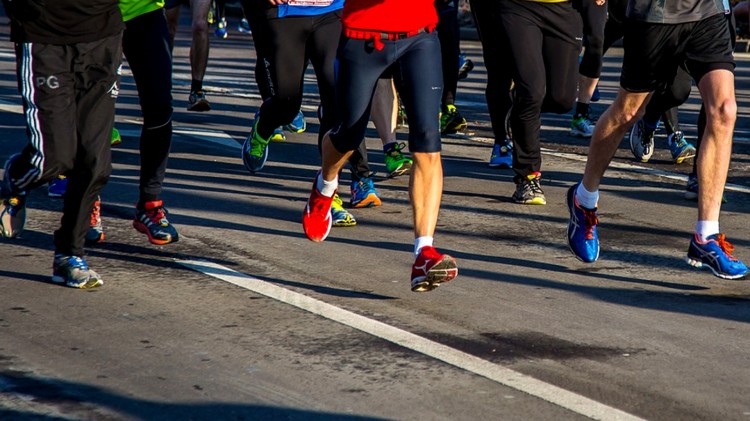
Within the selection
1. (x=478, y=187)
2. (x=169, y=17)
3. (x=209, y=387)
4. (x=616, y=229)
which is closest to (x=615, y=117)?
(x=616, y=229)

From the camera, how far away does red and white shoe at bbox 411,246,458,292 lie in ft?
18.8

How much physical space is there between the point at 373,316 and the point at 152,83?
2055 mm

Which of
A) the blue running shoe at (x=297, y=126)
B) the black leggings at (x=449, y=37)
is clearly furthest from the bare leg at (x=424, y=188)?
the blue running shoe at (x=297, y=126)

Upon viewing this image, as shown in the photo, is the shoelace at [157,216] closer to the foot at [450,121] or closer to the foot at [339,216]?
the foot at [339,216]

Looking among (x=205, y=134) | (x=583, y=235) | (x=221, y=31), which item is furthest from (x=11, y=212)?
(x=221, y=31)

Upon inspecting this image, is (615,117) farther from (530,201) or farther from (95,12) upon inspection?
(95,12)

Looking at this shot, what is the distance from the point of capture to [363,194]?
8203mm

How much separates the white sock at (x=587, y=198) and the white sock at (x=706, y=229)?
0.63 metres

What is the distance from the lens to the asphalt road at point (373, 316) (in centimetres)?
450

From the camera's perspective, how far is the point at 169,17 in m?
12.5

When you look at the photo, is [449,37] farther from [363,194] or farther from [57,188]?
[57,188]

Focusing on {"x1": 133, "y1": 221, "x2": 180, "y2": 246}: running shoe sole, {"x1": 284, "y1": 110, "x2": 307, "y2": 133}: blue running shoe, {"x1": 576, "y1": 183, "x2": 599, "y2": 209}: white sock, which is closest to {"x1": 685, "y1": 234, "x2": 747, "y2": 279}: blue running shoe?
{"x1": 576, "y1": 183, "x2": 599, "y2": 209}: white sock

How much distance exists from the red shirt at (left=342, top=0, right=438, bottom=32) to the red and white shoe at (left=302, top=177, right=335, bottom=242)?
116 centimetres

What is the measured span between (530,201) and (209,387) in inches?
167
